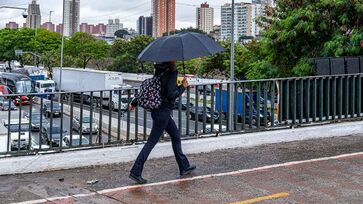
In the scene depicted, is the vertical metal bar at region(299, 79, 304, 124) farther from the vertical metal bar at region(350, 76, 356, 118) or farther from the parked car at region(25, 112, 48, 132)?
the parked car at region(25, 112, 48, 132)

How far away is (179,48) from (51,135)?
97.1 inches

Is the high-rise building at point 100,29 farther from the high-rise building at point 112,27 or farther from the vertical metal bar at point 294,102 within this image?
the vertical metal bar at point 294,102

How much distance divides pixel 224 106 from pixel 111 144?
82.6 inches

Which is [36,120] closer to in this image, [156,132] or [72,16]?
[156,132]

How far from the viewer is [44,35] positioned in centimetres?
8988

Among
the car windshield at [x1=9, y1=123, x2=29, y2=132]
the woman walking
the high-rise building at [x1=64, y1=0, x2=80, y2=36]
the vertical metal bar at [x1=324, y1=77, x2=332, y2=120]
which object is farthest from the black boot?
the high-rise building at [x1=64, y1=0, x2=80, y2=36]

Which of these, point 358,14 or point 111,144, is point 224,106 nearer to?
point 111,144

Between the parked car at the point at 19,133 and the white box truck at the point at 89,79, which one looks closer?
the parked car at the point at 19,133

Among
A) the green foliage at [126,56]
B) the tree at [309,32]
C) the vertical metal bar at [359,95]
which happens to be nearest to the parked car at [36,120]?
the vertical metal bar at [359,95]

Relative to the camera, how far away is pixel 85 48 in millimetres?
79500

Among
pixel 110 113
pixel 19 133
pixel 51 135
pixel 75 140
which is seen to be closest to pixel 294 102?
pixel 110 113

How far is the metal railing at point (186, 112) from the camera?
688 centimetres

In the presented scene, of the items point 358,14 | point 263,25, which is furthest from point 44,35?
point 358,14

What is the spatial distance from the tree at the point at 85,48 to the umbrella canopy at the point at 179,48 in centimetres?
7413
